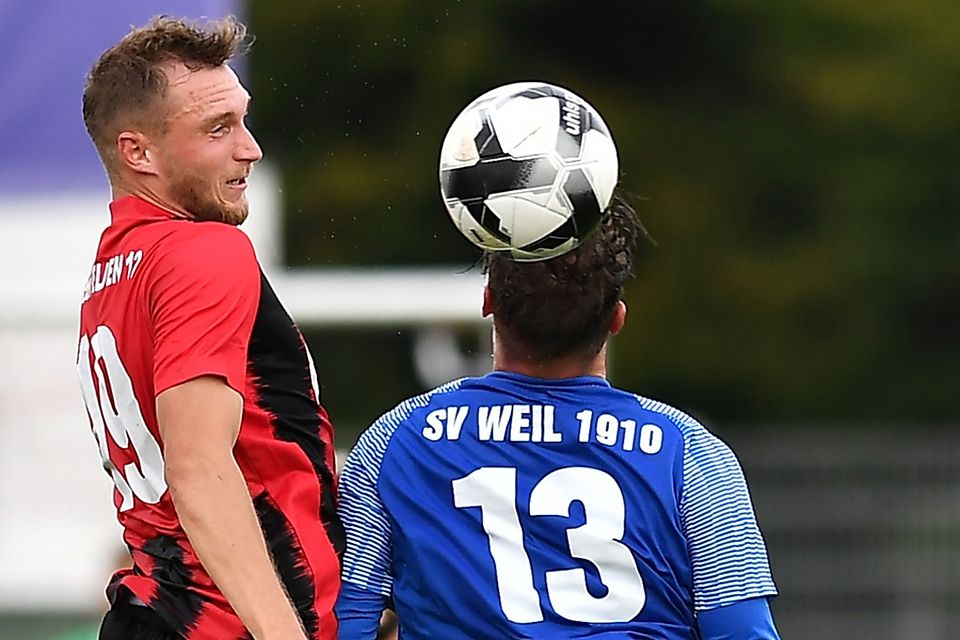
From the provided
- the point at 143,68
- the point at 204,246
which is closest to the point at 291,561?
the point at 204,246

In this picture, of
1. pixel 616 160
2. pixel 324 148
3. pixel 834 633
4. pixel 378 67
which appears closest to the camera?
pixel 616 160

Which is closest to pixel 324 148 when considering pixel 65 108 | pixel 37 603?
pixel 37 603

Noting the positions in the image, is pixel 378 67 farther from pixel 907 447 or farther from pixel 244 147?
pixel 244 147

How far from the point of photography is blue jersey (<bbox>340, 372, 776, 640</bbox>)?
3953 millimetres

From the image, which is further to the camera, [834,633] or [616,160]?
[834,633]

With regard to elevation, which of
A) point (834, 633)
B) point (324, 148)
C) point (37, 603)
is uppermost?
point (324, 148)

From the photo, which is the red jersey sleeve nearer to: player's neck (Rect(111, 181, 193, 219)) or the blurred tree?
player's neck (Rect(111, 181, 193, 219))

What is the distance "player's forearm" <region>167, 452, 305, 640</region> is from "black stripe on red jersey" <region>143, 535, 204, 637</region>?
10.8 inches

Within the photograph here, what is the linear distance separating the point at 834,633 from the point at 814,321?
7791 mm

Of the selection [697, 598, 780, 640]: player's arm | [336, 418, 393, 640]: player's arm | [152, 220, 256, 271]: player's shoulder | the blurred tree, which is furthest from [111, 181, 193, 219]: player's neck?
the blurred tree

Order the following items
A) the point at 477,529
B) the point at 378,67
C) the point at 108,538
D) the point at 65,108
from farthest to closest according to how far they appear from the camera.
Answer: the point at 378,67, the point at 108,538, the point at 65,108, the point at 477,529

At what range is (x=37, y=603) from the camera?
12188 millimetres

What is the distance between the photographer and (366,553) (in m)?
4.09

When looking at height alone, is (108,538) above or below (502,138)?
below
